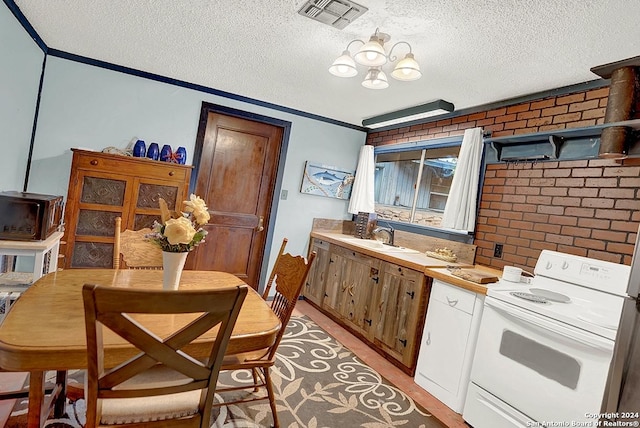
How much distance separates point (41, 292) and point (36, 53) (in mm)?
2508

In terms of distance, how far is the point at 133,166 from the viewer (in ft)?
10.4

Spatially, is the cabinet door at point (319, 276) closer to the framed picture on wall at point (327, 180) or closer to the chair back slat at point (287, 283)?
the framed picture on wall at point (327, 180)

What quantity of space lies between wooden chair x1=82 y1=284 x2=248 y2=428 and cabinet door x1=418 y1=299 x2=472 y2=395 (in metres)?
1.77

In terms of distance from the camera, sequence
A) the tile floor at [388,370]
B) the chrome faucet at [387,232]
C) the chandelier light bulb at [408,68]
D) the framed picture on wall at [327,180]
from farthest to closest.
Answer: the framed picture on wall at [327,180]
the chrome faucet at [387,232]
the tile floor at [388,370]
the chandelier light bulb at [408,68]

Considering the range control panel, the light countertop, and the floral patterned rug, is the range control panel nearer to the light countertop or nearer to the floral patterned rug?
the light countertop

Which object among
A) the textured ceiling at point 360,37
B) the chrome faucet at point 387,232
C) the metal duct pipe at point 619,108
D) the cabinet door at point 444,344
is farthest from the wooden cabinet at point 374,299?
the textured ceiling at point 360,37

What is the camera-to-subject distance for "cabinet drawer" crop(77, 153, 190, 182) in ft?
9.91

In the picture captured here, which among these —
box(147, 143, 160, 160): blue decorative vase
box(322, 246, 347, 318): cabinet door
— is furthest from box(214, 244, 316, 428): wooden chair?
box(147, 143, 160, 160): blue decorative vase

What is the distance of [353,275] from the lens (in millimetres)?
3496

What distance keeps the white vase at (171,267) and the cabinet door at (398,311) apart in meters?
1.82

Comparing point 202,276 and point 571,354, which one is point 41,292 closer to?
point 202,276

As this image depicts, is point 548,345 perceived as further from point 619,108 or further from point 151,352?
point 151,352

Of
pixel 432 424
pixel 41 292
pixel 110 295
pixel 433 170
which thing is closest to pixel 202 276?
pixel 41 292

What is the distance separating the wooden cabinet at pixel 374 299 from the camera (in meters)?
2.74
